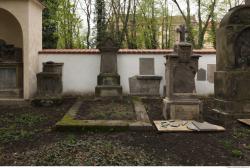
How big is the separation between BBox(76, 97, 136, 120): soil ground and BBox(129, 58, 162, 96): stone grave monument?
1.11 m

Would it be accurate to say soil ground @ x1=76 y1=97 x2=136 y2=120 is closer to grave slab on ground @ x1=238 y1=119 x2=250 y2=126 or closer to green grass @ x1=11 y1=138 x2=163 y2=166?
green grass @ x1=11 y1=138 x2=163 y2=166

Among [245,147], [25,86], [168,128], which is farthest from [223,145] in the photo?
[25,86]

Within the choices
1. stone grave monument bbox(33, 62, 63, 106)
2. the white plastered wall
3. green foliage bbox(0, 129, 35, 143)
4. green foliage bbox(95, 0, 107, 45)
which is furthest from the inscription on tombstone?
green foliage bbox(95, 0, 107, 45)

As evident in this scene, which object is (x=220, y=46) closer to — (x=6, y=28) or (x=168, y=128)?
(x=168, y=128)

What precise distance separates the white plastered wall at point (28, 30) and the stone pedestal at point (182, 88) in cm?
533

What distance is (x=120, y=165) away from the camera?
450 cm

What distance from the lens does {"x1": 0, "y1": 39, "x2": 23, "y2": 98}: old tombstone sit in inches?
419

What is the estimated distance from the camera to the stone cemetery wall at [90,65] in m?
12.1

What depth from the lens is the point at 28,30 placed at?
34.7ft

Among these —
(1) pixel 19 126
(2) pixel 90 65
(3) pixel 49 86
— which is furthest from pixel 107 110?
(2) pixel 90 65

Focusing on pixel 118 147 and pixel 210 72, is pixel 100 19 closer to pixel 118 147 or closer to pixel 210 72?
pixel 210 72

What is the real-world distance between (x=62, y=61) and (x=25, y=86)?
2.07 meters

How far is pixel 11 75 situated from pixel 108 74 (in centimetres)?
346

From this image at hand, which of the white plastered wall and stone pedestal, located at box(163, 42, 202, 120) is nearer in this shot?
stone pedestal, located at box(163, 42, 202, 120)
